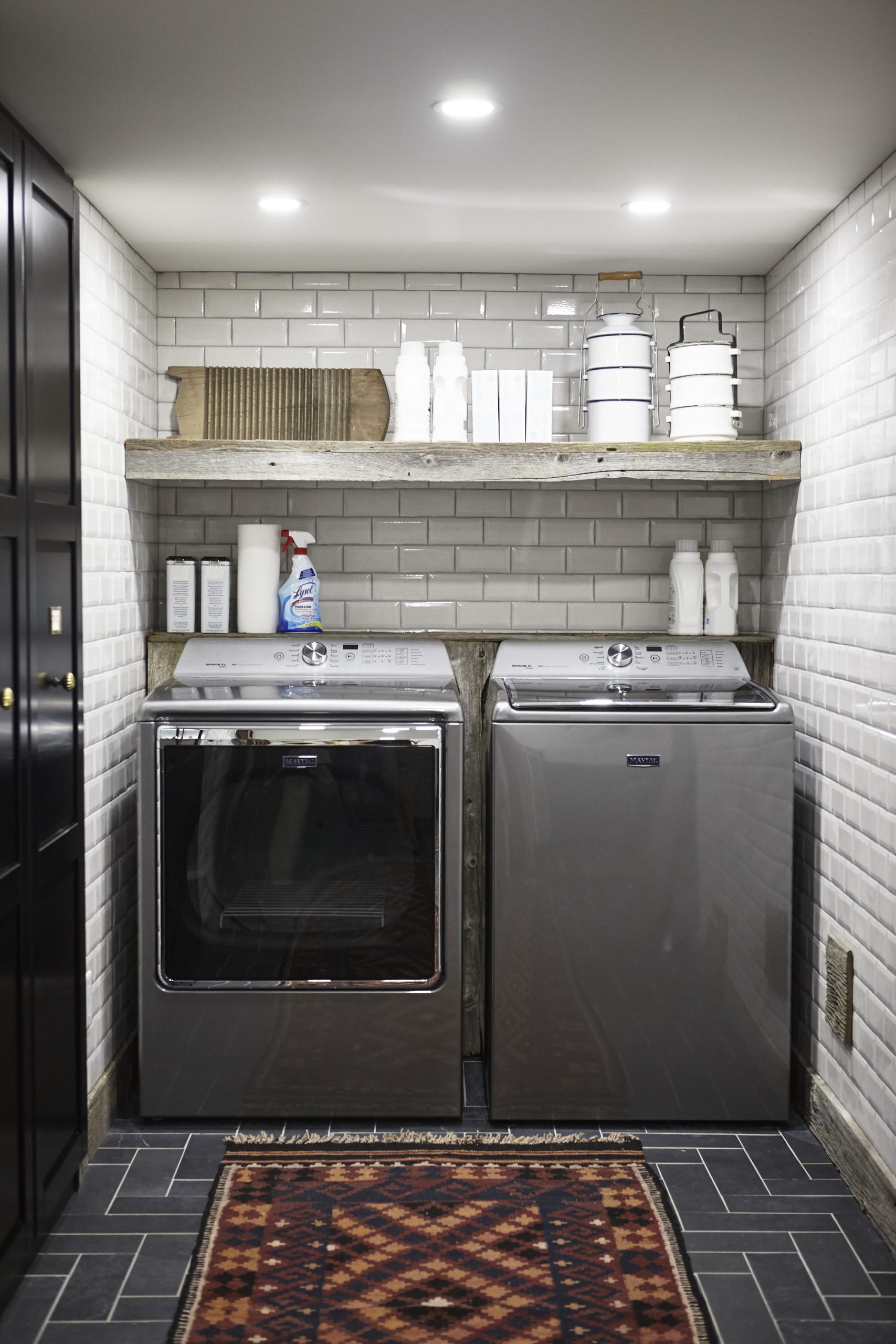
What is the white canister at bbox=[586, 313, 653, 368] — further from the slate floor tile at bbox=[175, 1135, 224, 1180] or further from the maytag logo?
the slate floor tile at bbox=[175, 1135, 224, 1180]

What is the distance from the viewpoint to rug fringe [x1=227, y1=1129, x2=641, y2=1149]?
278cm

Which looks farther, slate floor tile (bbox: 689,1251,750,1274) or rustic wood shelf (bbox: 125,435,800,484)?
rustic wood shelf (bbox: 125,435,800,484)

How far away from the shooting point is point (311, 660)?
3193 millimetres

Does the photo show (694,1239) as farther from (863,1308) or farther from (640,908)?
(640,908)

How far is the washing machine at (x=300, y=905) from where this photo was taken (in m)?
2.82

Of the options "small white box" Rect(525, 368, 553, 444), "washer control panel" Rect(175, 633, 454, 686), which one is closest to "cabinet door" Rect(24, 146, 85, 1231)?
"washer control panel" Rect(175, 633, 454, 686)

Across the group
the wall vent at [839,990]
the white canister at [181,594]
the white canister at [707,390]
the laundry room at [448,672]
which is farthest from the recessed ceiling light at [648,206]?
the wall vent at [839,990]

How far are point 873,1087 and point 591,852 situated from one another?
79 centimetres

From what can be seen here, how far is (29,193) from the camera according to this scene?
7.30ft

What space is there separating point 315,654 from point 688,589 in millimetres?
1043

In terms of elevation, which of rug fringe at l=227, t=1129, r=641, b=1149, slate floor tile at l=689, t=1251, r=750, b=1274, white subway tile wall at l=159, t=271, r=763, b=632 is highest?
white subway tile wall at l=159, t=271, r=763, b=632

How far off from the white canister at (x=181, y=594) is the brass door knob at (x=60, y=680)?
74cm

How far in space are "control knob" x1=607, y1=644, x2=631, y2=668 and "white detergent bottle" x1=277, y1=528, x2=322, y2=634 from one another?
0.81 m

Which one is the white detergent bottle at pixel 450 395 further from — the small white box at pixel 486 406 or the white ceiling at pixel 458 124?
the white ceiling at pixel 458 124
